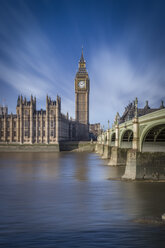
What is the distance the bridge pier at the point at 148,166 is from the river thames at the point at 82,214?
1637 millimetres

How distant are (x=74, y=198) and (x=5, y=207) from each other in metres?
6.58

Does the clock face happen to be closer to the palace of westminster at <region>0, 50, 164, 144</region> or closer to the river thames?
the palace of westminster at <region>0, 50, 164, 144</region>

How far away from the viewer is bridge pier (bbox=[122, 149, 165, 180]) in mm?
31938

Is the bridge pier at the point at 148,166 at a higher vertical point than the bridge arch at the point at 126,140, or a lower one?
lower

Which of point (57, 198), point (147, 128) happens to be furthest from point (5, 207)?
point (147, 128)

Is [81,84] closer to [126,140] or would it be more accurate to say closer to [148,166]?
→ [126,140]

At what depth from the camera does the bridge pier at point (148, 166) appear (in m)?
31.9

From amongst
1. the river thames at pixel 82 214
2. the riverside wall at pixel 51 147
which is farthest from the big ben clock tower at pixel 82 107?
the river thames at pixel 82 214

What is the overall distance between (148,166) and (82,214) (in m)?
14.7

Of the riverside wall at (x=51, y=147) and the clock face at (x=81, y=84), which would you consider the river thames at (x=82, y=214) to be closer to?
the riverside wall at (x=51, y=147)

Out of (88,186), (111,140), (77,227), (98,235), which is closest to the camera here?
(98,235)

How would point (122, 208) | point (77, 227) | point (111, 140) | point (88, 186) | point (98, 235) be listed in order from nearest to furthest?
point (98, 235) → point (77, 227) → point (122, 208) → point (88, 186) → point (111, 140)

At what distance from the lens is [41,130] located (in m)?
136

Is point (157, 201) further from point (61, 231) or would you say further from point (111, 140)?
point (111, 140)
